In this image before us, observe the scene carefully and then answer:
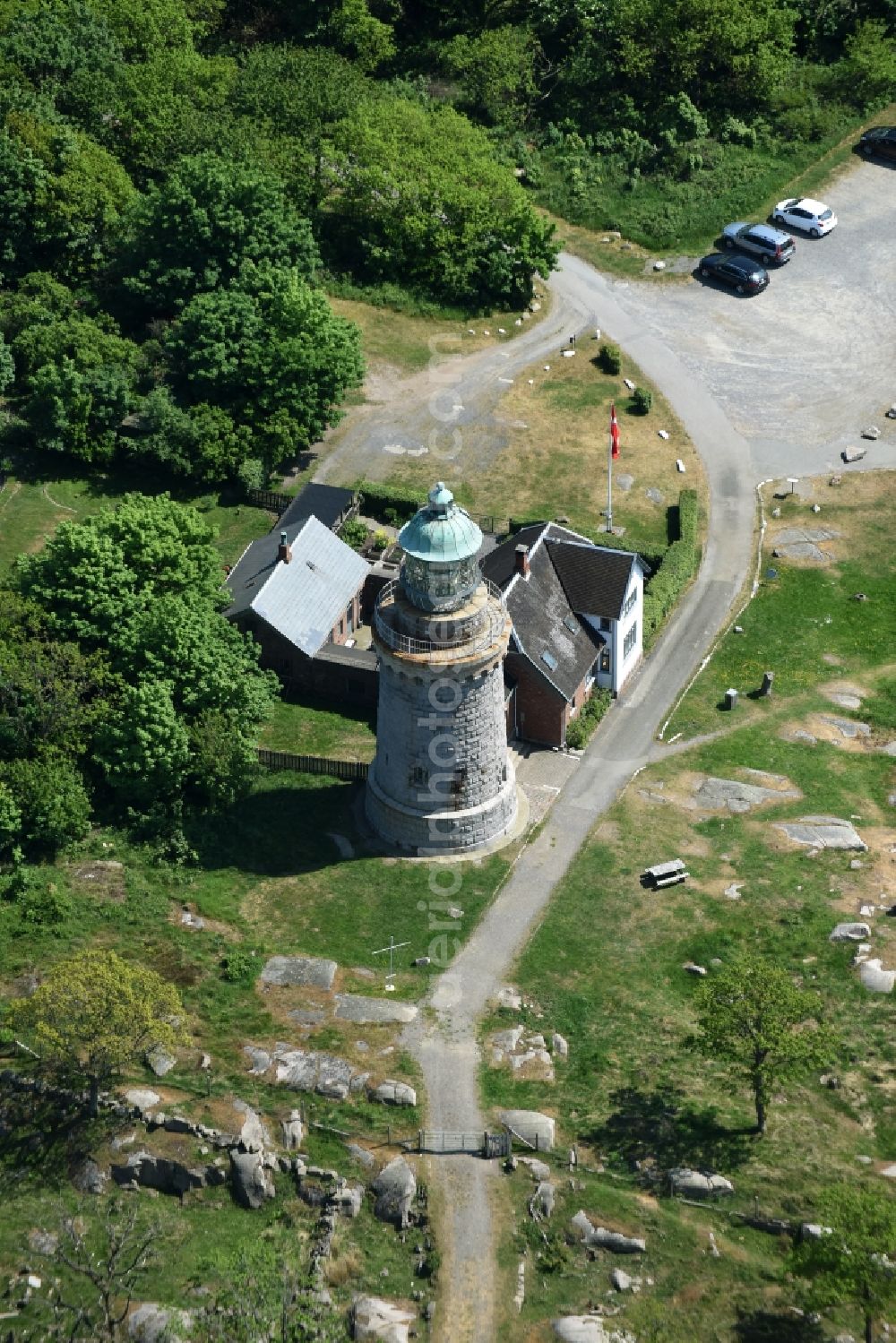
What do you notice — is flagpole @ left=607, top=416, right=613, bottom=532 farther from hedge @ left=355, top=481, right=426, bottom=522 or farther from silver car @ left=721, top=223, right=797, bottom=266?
Answer: silver car @ left=721, top=223, right=797, bottom=266

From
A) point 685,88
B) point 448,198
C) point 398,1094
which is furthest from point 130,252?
point 398,1094

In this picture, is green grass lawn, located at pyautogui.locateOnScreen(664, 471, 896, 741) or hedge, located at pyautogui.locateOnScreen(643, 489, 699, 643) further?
hedge, located at pyautogui.locateOnScreen(643, 489, 699, 643)

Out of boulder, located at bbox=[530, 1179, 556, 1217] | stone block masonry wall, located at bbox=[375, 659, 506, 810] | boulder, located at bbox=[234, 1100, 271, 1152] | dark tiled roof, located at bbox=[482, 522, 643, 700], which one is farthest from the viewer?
dark tiled roof, located at bbox=[482, 522, 643, 700]

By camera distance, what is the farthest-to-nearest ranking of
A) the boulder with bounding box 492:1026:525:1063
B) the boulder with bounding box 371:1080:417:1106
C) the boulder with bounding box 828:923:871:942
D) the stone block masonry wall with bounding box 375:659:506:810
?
1. the stone block masonry wall with bounding box 375:659:506:810
2. the boulder with bounding box 828:923:871:942
3. the boulder with bounding box 492:1026:525:1063
4. the boulder with bounding box 371:1080:417:1106

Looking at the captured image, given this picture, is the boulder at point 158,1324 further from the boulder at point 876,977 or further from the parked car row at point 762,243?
the parked car row at point 762,243


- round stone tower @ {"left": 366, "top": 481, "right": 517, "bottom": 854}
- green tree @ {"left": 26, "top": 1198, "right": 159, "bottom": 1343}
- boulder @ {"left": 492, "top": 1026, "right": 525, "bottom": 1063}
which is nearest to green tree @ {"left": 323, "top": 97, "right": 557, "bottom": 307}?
round stone tower @ {"left": 366, "top": 481, "right": 517, "bottom": 854}

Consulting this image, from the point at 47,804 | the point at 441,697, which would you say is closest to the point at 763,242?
the point at 441,697
